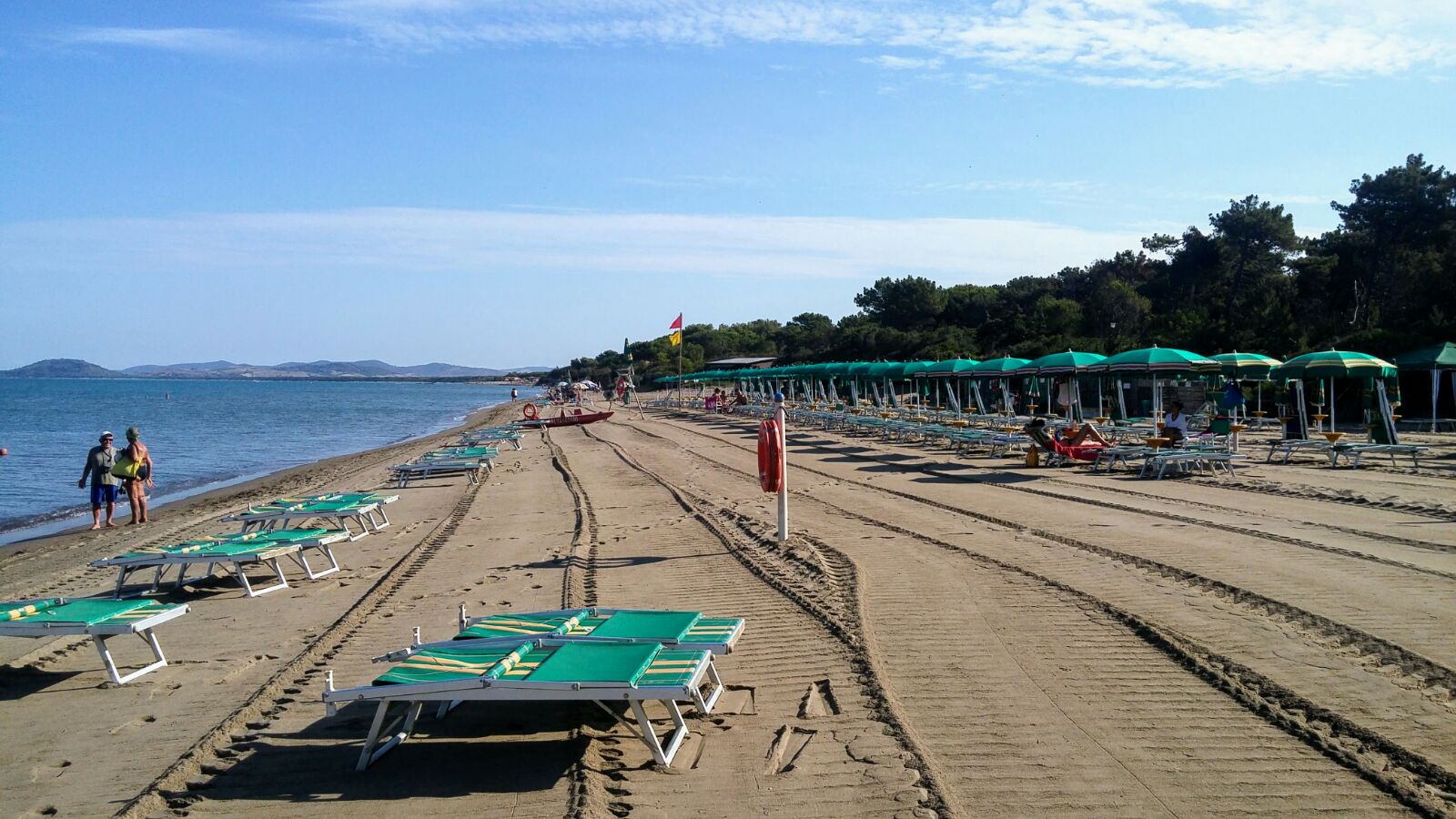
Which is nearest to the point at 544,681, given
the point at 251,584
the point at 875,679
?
the point at 875,679

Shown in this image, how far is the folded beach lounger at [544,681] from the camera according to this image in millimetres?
3830

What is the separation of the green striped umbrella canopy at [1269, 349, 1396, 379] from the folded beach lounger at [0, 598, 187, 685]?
15.4 m

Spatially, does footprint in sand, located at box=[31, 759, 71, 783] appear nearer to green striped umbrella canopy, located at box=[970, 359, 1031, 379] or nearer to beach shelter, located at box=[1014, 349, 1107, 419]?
beach shelter, located at box=[1014, 349, 1107, 419]

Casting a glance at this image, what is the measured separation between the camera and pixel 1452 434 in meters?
18.8

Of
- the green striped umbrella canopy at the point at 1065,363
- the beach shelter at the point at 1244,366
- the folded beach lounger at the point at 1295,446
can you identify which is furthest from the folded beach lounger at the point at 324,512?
the beach shelter at the point at 1244,366

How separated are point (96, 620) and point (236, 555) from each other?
212cm

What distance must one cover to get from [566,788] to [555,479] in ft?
40.4

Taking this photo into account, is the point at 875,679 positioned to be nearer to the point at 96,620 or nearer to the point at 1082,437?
the point at 96,620

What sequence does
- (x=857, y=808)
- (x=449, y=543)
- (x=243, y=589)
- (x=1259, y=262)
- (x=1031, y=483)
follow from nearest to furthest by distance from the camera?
(x=857, y=808) < (x=243, y=589) < (x=449, y=543) < (x=1031, y=483) < (x=1259, y=262)

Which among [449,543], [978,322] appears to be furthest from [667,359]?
[449,543]

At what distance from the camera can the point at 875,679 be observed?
4.70 meters

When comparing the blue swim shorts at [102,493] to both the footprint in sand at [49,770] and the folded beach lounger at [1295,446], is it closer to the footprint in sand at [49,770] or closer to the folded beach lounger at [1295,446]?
the footprint in sand at [49,770]

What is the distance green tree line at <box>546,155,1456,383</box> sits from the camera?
2831 centimetres

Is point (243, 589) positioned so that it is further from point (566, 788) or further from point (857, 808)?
point (857, 808)
